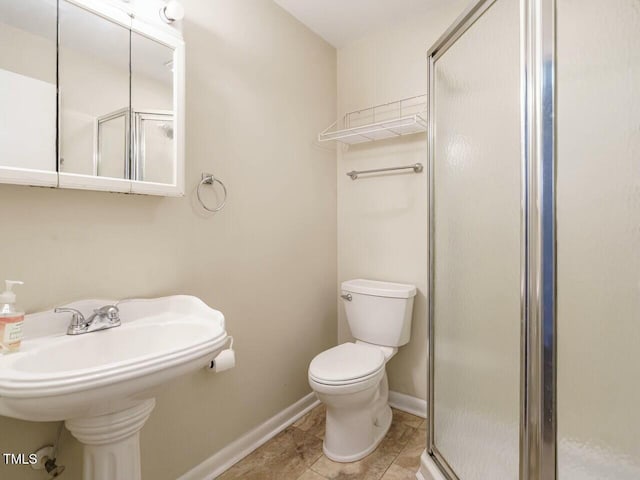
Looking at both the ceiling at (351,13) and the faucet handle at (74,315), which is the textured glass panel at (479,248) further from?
the faucet handle at (74,315)

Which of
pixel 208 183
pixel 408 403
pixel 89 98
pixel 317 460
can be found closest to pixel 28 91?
pixel 89 98

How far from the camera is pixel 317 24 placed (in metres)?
1.95

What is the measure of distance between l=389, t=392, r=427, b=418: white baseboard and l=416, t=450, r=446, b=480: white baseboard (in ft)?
1.62

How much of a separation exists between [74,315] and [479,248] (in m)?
1.39

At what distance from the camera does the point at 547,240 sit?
2.84ft

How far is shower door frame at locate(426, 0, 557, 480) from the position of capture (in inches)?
33.9

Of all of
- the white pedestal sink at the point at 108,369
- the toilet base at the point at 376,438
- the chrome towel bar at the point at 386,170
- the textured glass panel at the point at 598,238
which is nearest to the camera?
the white pedestal sink at the point at 108,369

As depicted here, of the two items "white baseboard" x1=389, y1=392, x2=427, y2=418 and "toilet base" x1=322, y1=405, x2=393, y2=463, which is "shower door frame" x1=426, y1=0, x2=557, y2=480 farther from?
"white baseboard" x1=389, y1=392, x2=427, y2=418

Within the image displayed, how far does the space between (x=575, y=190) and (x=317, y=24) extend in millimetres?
1738

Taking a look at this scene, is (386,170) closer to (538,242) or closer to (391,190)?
(391,190)

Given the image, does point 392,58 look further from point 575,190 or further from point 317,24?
point 575,190

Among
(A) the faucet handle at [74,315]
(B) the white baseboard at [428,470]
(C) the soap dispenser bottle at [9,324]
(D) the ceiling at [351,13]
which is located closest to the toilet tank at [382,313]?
(B) the white baseboard at [428,470]

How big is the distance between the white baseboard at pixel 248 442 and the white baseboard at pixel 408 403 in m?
0.51

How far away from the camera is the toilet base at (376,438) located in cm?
151
